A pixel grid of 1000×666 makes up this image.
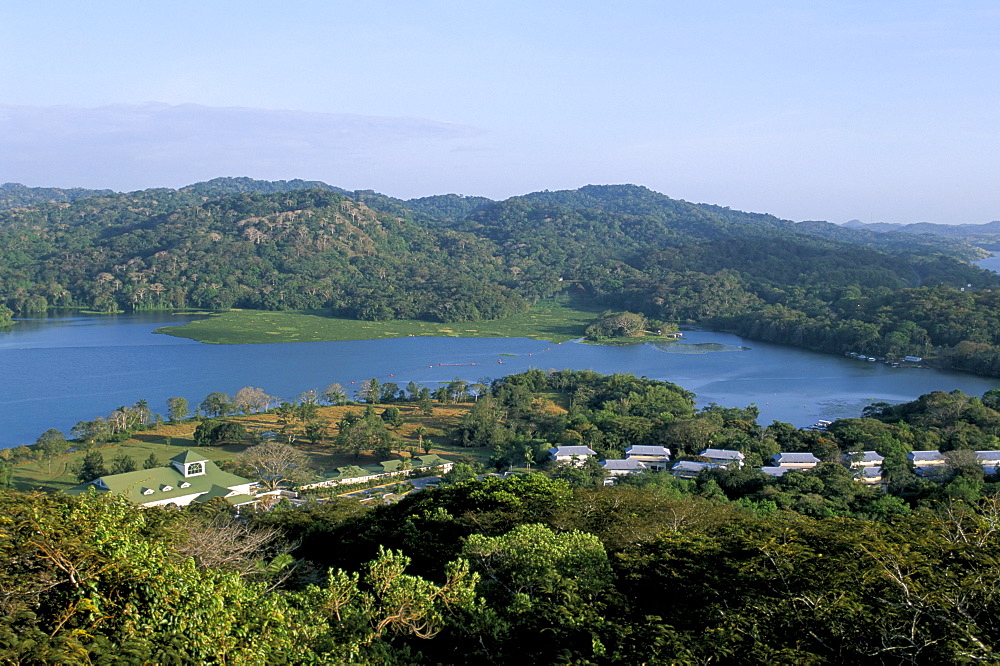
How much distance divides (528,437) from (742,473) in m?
6.55

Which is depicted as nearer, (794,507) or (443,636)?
(443,636)

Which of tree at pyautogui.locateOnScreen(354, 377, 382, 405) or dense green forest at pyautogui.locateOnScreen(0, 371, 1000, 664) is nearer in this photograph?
dense green forest at pyautogui.locateOnScreen(0, 371, 1000, 664)

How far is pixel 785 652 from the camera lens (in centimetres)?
480

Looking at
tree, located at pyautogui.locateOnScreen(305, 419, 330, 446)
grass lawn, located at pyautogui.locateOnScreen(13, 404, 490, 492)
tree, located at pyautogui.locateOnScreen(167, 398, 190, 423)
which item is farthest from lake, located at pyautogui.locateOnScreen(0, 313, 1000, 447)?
tree, located at pyautogui.locateOnScreen(305, 419, 330, 446)

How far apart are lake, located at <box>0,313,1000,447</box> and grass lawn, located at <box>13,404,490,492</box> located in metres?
3.80

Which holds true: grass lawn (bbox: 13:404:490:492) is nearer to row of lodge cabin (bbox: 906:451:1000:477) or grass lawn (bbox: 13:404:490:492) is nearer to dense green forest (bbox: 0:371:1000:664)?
dense green forest (bbox: 0:371:1000:664)

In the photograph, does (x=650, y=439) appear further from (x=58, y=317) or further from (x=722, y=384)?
(x=58, y=317)

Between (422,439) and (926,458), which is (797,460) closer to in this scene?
(926,458)

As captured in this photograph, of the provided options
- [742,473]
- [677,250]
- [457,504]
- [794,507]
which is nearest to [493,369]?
[742,473]

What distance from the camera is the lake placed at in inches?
1122

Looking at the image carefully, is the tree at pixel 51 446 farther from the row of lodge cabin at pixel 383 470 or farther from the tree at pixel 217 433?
the row of lodge cabin at pixel 383 470

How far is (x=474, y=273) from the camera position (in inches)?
3034

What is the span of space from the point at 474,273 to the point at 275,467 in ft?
199

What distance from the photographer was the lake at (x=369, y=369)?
2850cm
